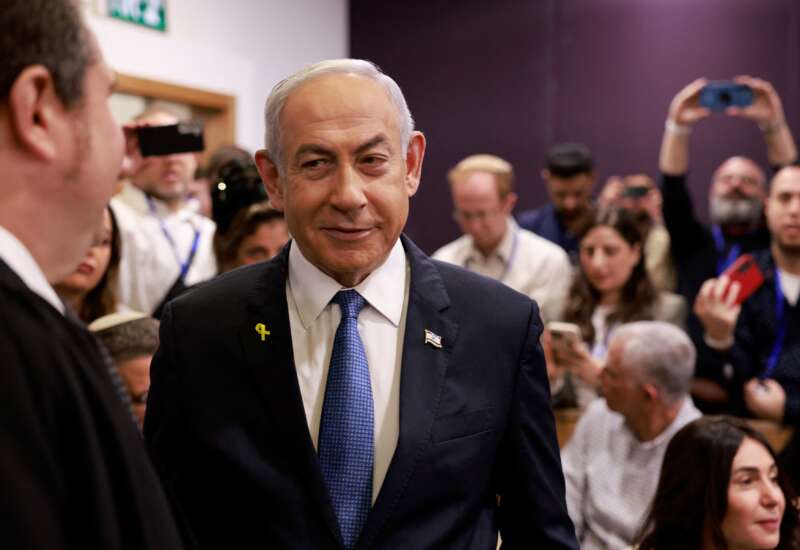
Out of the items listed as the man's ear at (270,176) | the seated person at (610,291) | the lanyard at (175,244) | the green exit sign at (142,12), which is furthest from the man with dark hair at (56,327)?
the green exit sign at (142,12)

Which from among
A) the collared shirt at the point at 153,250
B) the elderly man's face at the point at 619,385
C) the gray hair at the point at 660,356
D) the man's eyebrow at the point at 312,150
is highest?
the man's eyebrow at the point at 312,150

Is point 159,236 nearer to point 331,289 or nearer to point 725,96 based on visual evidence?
point 331,289

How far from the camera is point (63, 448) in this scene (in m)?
0.80

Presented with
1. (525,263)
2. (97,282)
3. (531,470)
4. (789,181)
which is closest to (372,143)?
(531,470)

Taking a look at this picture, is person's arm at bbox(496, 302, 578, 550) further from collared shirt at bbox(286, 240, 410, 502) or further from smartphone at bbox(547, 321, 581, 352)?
smartphone at bbox(547, 321, 581, 352)

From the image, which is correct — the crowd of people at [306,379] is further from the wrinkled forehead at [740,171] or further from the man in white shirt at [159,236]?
the wrinkled forehead at [740,171]

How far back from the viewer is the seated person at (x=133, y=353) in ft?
8.04

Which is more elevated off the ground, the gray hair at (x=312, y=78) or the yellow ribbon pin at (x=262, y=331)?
the gray hair at (x=312, y=78)

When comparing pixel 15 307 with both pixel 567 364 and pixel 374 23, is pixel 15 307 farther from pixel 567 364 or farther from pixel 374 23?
pixel 374 23

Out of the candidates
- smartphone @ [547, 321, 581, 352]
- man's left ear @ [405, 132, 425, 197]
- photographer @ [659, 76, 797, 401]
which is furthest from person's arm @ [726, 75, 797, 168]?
man's left ear @ [405, 132, 425, 197]

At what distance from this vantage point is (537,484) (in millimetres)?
1498

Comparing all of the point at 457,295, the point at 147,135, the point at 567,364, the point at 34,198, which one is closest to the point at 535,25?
the point at 567,364

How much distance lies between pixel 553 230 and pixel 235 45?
2.54 meters

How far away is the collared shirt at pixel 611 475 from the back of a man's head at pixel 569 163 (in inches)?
70.0
